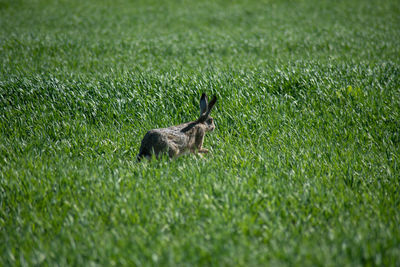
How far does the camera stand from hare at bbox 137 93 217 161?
419cm

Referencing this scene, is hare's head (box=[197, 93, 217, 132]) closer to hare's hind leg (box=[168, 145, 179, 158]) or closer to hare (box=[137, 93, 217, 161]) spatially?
hare (box=[137, 93, 217, 161])

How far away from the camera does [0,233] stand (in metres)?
3.11

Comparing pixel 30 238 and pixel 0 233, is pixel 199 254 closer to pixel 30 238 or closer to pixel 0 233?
pixel 30 238

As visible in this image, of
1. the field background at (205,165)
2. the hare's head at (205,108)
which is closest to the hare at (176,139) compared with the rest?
the hare's head at (205,108)

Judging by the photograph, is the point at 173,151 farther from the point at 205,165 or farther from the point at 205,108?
the point at 205,108

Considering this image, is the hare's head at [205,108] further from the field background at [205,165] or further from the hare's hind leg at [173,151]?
the hare's hind leg at [173,151]

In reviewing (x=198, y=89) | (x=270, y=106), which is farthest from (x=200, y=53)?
(x=270, y=106)

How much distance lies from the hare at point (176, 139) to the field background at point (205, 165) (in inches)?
7.4

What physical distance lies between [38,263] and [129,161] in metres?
2.02

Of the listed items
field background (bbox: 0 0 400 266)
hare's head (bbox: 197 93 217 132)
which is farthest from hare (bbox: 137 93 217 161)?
field background (bbox: 0 0 400 266)

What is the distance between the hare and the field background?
188mm

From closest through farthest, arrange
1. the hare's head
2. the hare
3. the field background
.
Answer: the field background < the hare < the hare's head

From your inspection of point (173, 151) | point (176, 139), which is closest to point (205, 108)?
point (176, 139)

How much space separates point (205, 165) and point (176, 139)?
53cm
